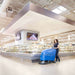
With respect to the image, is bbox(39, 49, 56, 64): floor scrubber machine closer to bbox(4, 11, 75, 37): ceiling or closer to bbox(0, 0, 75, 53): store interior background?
bbox(0, 0, 75, 53): store interior background

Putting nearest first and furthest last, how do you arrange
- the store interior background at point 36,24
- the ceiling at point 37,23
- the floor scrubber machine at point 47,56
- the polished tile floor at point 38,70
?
1. the polished tile floor at point 38,70
2. the floor scrubber machine at point 47,56
3. the ceiling at point 37,23
4. the store interior background at point 36,24

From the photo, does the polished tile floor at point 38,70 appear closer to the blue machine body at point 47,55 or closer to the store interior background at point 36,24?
the blue machine body at point 47,55

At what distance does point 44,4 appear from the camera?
21.4 ft

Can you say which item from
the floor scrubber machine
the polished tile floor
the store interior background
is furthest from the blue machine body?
the store interior background

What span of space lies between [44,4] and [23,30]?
3323mm

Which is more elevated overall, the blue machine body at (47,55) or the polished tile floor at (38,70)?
the blue machine body at (47,55)

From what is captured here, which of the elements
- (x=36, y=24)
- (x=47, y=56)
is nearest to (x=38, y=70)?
(x=47, y=56)

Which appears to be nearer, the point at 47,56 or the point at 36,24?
the point at 47,56

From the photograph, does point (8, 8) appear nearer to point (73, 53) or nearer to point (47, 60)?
point (47, 60)

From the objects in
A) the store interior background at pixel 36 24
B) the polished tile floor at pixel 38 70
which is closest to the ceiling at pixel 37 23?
the store interior background at pixel 36 24

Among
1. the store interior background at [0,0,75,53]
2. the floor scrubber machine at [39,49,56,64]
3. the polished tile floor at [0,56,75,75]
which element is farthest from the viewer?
the store interior background at [0,0,75,53]

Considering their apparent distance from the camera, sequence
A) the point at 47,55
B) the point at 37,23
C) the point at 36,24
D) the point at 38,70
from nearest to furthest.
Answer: the point at 38,70, the point at 47,55, the point at 37,23, the point at 36,24

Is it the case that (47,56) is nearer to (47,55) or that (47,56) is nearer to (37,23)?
(47,55)

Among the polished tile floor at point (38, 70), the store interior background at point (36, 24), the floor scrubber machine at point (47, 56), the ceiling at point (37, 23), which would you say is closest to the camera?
the polished tile floor at point (38, 70)
